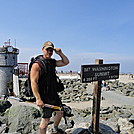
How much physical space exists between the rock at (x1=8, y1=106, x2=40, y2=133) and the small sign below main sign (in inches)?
123

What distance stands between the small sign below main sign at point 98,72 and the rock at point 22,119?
3118mm

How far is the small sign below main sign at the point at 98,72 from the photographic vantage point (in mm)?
3754

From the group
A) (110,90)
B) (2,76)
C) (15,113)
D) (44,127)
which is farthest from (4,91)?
(44,127)

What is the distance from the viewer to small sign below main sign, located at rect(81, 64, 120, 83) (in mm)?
3754

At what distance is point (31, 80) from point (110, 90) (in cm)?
1666

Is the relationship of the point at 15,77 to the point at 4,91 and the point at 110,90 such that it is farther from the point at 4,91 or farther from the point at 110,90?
the point at 110,90

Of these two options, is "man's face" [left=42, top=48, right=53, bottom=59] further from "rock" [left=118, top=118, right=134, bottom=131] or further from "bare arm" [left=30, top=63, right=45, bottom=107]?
"rock" [left=118, top=118, right=134, bottom=131]

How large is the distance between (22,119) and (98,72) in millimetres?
3602

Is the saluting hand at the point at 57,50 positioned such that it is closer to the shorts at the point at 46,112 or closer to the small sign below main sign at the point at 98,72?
the small sign below main sign at the point at 98,72

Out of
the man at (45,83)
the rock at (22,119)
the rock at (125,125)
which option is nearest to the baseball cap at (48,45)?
the man at (45,83)

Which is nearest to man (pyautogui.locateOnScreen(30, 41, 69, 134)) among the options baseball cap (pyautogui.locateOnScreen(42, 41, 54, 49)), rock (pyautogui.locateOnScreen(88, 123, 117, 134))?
baseball cap (pyautogui.locateOnScreen(42, 41, 54, 49))

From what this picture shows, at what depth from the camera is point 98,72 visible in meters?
3.92

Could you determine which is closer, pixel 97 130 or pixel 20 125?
pixel 97 130

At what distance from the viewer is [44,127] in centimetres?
345
